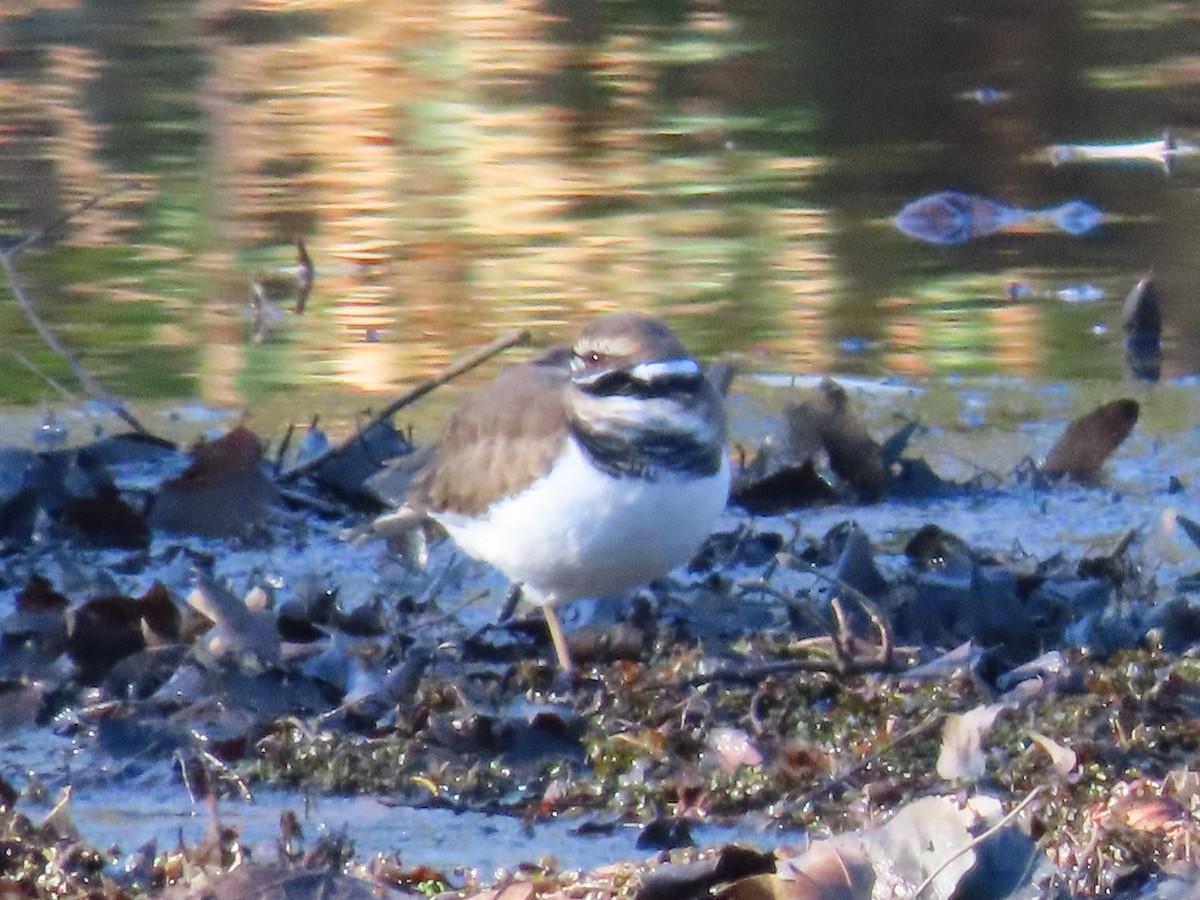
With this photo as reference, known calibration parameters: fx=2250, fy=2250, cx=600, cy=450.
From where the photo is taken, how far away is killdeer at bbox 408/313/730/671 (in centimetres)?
400

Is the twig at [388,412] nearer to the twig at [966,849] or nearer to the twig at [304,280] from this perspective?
the twig at [304,280]

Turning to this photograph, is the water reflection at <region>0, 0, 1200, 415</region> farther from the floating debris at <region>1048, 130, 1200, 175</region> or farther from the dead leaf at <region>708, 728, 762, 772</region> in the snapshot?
the dead leaf at <region>708, 728, 762, 772</region>

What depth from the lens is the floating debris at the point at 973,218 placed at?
840cm

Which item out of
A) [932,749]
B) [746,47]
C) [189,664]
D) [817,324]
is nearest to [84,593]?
[189,664]

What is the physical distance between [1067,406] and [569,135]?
15.2 feet

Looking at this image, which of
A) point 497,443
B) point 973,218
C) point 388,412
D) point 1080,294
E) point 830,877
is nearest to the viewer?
point 830,877

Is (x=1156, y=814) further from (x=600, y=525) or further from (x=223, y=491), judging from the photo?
(x=223, y=491)

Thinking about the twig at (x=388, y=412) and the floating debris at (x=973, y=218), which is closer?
the twig at (x=388, y=412)

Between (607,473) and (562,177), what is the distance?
18.3 ft

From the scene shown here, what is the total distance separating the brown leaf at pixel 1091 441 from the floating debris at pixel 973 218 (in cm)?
Result: 291

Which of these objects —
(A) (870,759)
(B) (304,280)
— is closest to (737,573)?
(A) (870,759)

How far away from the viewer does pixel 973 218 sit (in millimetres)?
8539

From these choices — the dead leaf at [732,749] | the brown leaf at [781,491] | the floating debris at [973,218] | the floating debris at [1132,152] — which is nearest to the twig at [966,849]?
the dead leaf at [732,749]

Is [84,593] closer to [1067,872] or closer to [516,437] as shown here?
[516,437]
